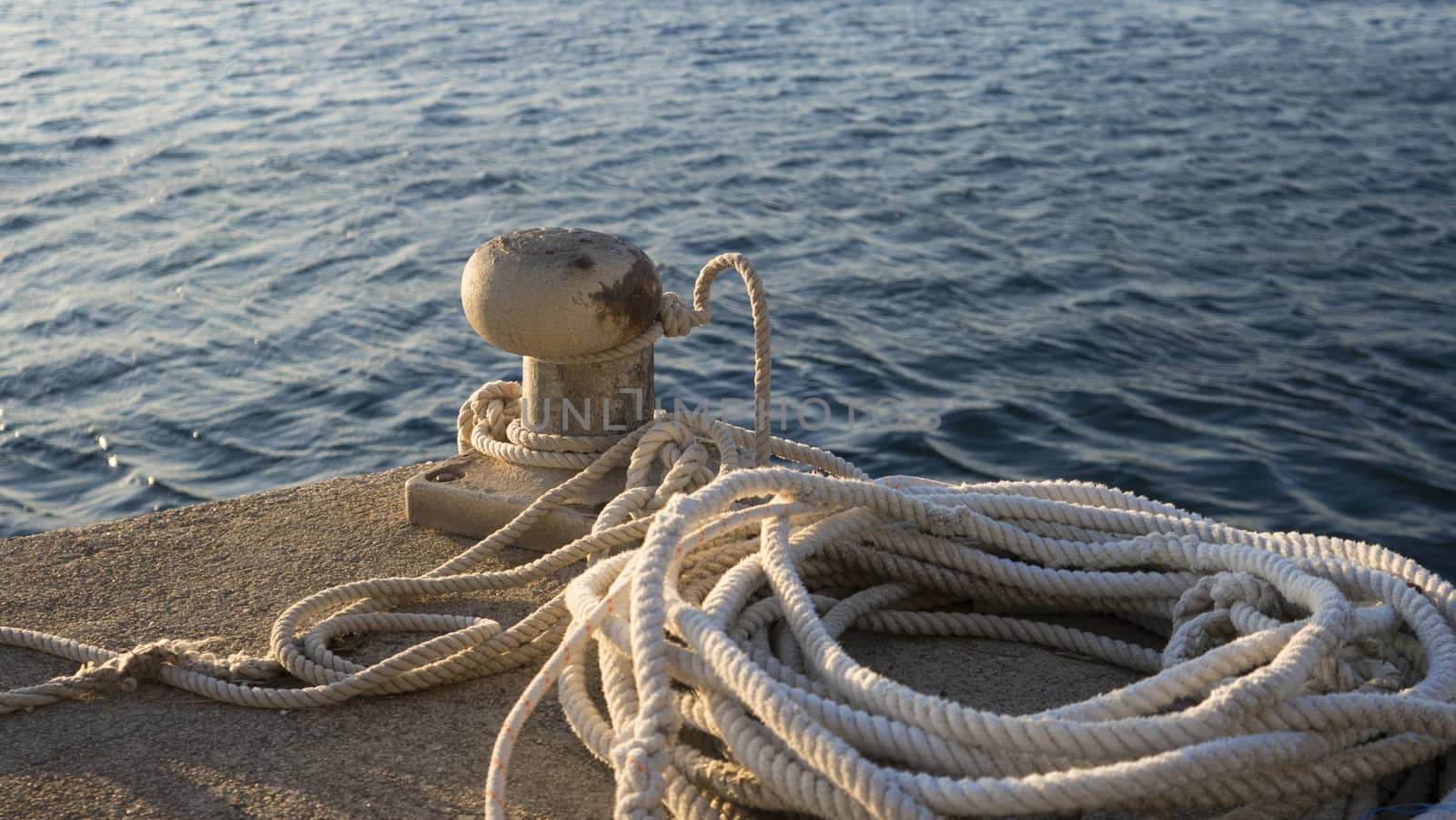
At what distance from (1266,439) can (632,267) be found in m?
4.24

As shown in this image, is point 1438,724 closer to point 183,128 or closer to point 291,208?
point 291,208

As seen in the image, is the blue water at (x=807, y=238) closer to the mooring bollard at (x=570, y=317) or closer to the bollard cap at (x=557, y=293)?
the mooring bollard at (x=570, y=317)

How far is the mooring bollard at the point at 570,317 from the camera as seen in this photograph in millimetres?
3428

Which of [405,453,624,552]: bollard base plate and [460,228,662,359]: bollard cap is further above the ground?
[460,228,662,359]: bollard cap

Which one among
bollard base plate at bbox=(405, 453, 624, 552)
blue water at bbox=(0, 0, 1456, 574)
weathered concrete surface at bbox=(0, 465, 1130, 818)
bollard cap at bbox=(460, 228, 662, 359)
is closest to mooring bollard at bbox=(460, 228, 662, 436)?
bollard cap at bbox=(460, 228, 662, 359)

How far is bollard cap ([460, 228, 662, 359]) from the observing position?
3.42 metres

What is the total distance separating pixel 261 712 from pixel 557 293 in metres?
1.24

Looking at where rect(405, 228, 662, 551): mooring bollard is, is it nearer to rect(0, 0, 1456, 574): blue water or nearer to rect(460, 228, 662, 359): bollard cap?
rect(460, 228, 662, 359): bollard cap

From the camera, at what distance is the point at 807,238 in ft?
30.4

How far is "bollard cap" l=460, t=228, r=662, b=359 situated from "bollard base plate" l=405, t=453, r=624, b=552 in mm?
332

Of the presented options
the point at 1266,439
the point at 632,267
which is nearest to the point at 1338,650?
the point at 632,267

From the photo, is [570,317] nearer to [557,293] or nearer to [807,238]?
[557,293]

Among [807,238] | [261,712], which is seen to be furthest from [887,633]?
[807,238]

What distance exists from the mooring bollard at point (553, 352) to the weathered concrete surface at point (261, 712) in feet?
0.38
